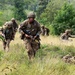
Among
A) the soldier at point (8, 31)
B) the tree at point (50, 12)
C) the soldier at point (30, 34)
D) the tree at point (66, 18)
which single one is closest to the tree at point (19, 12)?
the tree at point (50, 12)

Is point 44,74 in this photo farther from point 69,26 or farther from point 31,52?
point 69,26

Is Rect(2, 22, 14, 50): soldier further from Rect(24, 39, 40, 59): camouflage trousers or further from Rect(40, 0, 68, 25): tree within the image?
Rect(40, 0, 68, 25): tree

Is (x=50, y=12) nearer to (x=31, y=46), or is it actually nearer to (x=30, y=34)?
(x=30, y=34)

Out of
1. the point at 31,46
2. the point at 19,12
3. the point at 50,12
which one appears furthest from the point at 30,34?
the point at 19,12

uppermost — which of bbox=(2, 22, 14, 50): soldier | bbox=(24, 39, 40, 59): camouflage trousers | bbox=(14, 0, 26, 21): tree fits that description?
bbox=(24, 39, 40, 59): camouflage trousers

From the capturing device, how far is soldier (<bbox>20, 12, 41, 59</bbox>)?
40.5 feet

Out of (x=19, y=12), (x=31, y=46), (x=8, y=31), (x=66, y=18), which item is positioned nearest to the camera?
(x=31, y=46)

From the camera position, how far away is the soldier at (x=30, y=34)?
12.3 meters

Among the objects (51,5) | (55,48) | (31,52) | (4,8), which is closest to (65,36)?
(55,48)

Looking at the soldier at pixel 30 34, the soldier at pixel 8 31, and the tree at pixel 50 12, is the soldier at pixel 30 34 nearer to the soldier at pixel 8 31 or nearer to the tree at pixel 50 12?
the soldier at pixel 8 31

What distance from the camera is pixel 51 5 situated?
73.1m

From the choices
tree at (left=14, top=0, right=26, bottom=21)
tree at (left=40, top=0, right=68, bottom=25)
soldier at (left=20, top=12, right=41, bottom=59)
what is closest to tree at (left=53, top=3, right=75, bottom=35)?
tree at (left=40, top=0, right=68, bottom=25)

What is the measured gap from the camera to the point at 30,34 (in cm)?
1253

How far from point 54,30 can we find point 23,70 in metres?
38.1
